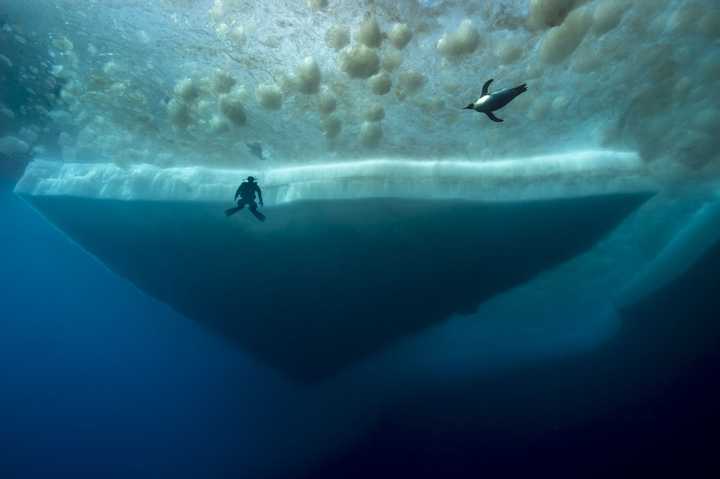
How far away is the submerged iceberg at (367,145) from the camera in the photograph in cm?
652

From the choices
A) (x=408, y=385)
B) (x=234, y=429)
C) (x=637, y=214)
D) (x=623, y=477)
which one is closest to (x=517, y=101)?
(x=637, y=214)

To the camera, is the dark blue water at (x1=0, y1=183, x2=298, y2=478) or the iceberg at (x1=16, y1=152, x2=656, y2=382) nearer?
the iceberg at (x1=16, y1=152, x2=656, y2=382)

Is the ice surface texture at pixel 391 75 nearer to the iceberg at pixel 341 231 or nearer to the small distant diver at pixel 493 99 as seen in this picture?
the iceberg at pixel 341 231

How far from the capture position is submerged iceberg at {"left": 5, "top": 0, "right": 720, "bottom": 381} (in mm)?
6523

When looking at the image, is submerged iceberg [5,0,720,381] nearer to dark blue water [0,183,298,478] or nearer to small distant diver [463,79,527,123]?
small distant diver [463,79,527,123]

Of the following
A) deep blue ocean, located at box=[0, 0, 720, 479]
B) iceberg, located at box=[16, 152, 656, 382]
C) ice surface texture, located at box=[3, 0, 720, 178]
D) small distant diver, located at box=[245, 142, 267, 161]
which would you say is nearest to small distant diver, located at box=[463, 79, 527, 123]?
deep blue ocean, located at box=[0, 0, 720, 479]

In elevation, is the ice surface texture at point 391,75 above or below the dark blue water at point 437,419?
above

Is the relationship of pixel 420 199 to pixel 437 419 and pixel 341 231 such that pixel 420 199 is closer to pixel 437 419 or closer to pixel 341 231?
pixel 341 231

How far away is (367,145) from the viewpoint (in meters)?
9.42

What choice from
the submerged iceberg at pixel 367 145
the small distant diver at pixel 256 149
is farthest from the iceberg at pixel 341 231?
the small distant diver at pixel 256 149

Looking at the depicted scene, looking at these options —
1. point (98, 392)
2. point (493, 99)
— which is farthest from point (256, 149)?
point (98, 392)

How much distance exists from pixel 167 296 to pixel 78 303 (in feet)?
284

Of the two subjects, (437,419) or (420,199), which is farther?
(437,419)

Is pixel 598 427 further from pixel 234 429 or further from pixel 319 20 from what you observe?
pixel 234 429
